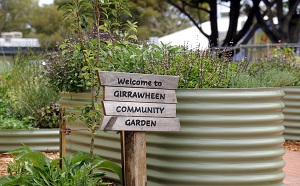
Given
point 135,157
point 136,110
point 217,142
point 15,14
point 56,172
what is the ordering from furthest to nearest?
point 15,14
point 217,142
point 56,172
point 135,157
point 136,110

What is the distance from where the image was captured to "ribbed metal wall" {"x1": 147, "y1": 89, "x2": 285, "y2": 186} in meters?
5.70

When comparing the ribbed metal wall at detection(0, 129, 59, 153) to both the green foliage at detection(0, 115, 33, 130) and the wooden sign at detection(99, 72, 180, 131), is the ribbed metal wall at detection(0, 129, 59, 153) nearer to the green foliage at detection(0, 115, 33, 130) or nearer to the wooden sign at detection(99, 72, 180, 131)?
the green foliage at detection(0, 115, 33, 130)

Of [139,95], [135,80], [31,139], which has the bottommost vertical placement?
[31,139]

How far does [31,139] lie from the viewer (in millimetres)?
9648

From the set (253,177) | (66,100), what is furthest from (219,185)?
(66,100)

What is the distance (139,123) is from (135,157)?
0.31 m

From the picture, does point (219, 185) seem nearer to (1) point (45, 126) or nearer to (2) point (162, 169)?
(2) point (162, 169)

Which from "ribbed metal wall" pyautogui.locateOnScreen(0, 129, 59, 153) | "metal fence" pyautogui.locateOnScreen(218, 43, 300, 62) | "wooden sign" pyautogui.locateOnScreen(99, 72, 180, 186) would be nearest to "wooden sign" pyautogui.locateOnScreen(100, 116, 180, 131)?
"wooden sign" pyautogui.locateOnScreen(99, 72, 180, 186)

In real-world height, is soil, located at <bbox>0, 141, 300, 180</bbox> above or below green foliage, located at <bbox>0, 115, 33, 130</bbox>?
below

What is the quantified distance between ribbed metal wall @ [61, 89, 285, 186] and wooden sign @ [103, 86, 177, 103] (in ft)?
1.08

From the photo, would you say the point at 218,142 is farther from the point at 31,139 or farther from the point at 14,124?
the point at 14,124

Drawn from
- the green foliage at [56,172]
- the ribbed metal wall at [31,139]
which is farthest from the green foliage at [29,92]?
the green foliage at [56,172]

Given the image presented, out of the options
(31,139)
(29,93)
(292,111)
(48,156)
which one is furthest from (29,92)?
(292,111)

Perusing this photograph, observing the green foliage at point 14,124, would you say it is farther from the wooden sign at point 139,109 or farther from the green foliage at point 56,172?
the wooden sign at point 139,109
